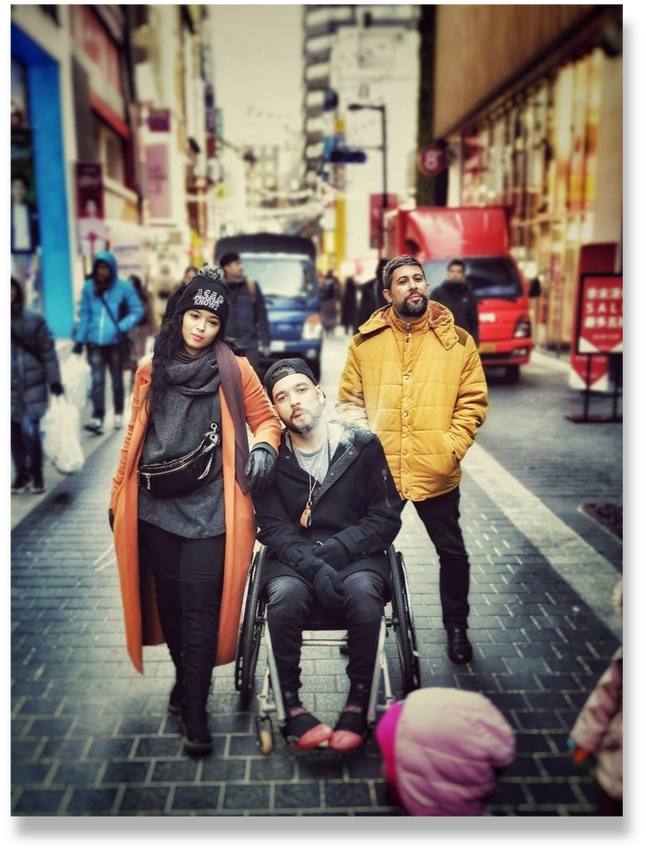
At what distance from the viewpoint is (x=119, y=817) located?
8.87 ft

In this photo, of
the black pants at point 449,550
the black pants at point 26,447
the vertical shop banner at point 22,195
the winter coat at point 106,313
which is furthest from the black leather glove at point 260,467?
the winter coat at point 106,313

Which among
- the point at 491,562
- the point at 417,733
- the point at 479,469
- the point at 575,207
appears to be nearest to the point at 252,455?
the point at 417,733

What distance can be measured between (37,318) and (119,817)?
4.07m

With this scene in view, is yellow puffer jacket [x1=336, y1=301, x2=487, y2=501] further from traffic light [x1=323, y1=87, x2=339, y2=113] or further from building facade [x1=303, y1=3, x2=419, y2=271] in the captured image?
traffic light [x1=323, y1=87, x2=339, y2=113]

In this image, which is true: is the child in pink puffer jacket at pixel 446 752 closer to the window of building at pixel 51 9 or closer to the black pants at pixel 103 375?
the window of building at pixel 51 9

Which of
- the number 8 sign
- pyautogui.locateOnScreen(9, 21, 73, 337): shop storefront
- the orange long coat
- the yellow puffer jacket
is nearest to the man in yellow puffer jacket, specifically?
the yellow puffer jacket

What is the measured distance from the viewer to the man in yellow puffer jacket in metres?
3.20

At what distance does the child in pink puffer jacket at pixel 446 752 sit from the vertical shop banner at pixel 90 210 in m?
5.40

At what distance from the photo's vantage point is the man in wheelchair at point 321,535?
9.89ft

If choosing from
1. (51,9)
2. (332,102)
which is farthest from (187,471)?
(332,102)

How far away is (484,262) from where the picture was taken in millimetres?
6645

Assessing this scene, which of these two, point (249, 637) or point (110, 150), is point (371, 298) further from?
point (110, 150)

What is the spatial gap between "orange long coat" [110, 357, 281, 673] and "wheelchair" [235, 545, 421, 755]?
8 cm

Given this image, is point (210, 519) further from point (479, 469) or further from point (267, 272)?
point (267, 272)
